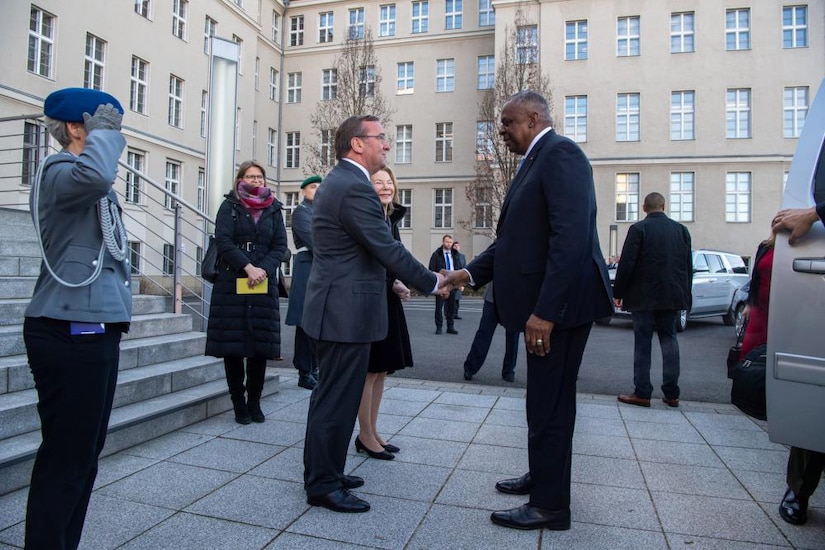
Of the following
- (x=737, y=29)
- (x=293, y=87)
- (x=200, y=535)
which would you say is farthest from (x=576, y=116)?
(x=200, y=535)

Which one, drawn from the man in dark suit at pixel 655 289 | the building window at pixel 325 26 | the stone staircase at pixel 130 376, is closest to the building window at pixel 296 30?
the building window at pixel 325 26

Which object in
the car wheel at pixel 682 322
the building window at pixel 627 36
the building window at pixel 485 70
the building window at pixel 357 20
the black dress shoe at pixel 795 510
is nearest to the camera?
the black dress shoe at pixel 795 510

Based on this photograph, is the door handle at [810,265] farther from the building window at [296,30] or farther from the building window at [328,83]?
the building window at [296,30]

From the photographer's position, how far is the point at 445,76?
35.4m

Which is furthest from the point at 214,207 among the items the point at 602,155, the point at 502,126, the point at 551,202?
the point at 602,155

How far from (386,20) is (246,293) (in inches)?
1406

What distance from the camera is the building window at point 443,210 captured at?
35094 mm

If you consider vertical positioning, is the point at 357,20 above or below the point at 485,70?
above

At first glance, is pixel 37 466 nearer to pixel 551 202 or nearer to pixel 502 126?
pixel 551 202

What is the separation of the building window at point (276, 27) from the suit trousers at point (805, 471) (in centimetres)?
3952

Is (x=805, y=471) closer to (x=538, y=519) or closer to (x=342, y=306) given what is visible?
(x=538, y=519)

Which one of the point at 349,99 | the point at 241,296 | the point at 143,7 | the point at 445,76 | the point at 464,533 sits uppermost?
the point at 445,76

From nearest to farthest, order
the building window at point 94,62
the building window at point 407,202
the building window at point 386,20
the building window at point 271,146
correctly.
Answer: the building window at point 94,62 < the building window at point 407,202 < the building window at point 386,20 < the building window at point 271,146

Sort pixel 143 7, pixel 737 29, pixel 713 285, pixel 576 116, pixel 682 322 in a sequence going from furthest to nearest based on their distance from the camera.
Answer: pixel 576 116, pixel 737 29, pixel 143 7, pixel 713 285, pixel 682 322
